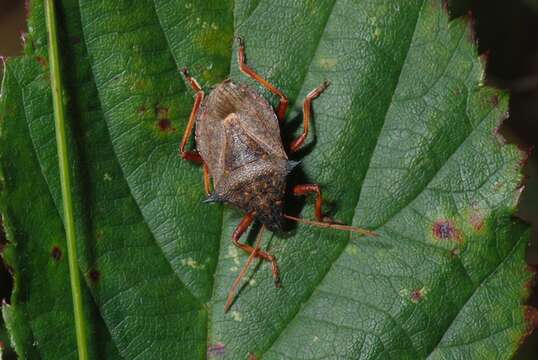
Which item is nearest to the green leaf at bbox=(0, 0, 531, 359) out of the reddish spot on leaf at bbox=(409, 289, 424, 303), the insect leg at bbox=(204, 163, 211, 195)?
the reddish spot on leaf at bbox=(409, 289, 424, 303)

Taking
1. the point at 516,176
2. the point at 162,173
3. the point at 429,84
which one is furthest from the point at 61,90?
the point at 516,176

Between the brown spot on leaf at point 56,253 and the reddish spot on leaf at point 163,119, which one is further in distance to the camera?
the reddish spot on leaf at point 163,119

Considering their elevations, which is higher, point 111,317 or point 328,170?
point 328,170

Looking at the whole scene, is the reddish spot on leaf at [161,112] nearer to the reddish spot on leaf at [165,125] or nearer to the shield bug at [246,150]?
the reddish spot on leaf at [165,125]

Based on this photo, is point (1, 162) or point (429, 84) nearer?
point (1, 162)

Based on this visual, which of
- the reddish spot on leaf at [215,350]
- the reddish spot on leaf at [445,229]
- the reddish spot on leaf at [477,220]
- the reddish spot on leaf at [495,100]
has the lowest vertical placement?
the reddish spot on leaf at [215,350]

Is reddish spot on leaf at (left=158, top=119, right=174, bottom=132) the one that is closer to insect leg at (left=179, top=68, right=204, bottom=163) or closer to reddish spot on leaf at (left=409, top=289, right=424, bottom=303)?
insect leg at (left=179, top=68, right=204, bottom=163)

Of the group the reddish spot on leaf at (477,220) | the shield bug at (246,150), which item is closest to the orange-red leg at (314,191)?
the shield bug at (246,150)

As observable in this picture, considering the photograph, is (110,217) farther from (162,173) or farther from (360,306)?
(360,306)

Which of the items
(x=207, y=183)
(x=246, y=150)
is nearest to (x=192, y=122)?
(x=207, y=183)
